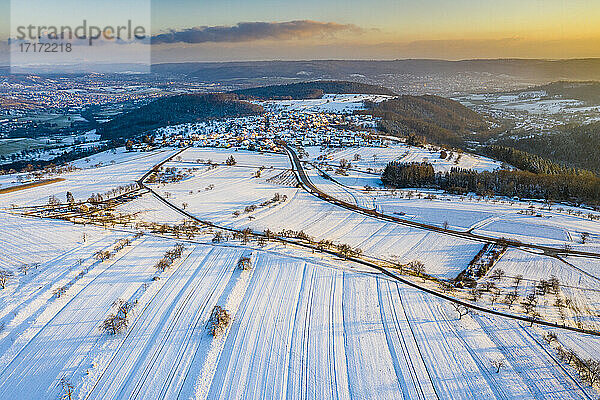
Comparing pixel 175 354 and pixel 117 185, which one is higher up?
pixel 117 185

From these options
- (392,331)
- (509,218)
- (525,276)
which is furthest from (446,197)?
(392,331)

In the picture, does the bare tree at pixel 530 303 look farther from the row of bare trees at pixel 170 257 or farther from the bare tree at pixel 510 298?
the row of bare trees at pixel 170 257

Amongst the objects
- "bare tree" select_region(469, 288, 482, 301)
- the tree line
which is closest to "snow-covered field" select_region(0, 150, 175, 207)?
the tree line

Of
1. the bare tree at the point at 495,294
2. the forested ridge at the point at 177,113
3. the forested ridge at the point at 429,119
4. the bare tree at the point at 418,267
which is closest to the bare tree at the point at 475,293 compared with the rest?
the bare tree at the point at 495,294

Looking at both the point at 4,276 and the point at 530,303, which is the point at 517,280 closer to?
the point at 530,303

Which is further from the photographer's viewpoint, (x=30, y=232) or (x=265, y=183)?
(x=265, y=183)

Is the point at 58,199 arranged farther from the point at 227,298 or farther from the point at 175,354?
the point at 175,354

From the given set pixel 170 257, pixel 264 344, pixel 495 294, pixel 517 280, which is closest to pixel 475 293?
pixel 495 294

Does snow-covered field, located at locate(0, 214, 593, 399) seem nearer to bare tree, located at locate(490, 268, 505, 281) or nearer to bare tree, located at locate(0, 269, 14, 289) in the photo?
bare tree, located at locate(0, 269, 14, 289)
